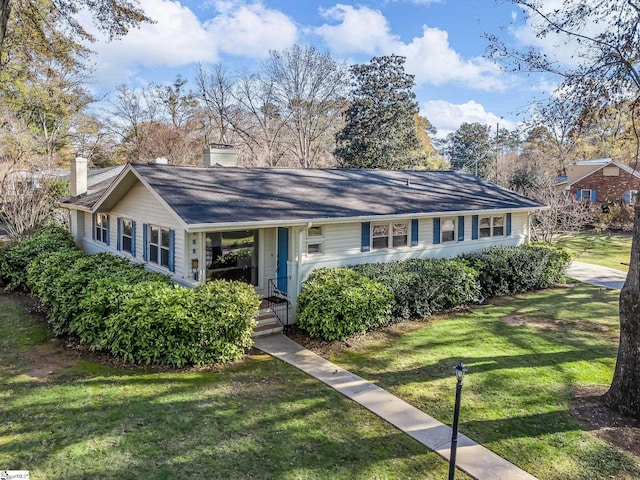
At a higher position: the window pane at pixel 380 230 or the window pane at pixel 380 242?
the window pane at pixel 380 230

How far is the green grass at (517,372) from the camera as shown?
562cm

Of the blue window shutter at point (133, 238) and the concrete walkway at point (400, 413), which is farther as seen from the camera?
the blue window shutter at point (133, 238)

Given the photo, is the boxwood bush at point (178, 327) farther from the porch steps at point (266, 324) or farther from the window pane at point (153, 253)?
the window pane at point (153, 253)

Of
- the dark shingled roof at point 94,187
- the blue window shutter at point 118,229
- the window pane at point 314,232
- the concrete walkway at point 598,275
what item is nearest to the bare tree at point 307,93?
the dark shingled roof at point 94,187

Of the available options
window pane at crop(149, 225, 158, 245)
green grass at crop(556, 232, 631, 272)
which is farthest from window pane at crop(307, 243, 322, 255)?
green grass at crop(556, 232, 631, 272)

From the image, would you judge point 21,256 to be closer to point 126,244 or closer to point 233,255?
point 126,244

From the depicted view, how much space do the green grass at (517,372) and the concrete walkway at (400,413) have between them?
0.70 ft

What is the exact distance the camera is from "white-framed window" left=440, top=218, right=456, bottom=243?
1399cm

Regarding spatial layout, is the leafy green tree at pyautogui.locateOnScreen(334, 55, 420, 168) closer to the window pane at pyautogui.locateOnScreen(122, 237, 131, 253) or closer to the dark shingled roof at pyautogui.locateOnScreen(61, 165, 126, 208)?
the dark shingled roof at pyautogui.locateOnScreen(61, 165, 126, 208)

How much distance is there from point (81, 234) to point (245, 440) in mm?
14646

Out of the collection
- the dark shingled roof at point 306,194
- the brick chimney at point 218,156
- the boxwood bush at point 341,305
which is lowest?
the boxwood bush at point 341,305

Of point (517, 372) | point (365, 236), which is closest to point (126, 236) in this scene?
point (365, 236)

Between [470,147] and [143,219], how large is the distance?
6203 cm

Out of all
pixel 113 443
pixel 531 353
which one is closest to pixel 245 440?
pixel 113 443
